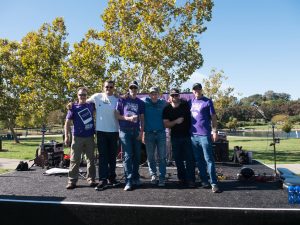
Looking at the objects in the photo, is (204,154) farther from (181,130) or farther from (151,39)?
(151,39)

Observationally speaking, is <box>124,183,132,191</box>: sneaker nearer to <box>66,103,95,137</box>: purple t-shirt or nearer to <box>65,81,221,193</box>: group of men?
<box>65,81,221,193</box>: group of men

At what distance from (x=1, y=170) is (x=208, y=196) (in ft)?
24.6

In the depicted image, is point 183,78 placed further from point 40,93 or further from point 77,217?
point 77,217

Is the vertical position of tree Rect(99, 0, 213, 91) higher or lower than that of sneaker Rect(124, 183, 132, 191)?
A: higher

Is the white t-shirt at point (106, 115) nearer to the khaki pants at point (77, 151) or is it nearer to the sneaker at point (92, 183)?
the khaki pants at point (77, 151)

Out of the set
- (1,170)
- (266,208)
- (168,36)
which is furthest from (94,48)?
(266,208)

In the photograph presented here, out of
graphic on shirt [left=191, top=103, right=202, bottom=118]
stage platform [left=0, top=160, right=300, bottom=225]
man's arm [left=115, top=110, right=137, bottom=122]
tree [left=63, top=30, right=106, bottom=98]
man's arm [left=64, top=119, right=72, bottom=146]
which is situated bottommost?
stage platform [left=0, top=160, right=300, bottom=225]

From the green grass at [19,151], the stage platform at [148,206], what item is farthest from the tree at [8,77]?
the stage platform at [148,206]

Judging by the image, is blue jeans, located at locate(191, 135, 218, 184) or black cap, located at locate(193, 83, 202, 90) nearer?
blue jeans, located at locate(191, 135, 218, 184)

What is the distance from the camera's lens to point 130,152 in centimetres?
605

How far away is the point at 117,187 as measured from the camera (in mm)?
6074

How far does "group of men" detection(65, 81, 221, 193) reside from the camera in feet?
19.7

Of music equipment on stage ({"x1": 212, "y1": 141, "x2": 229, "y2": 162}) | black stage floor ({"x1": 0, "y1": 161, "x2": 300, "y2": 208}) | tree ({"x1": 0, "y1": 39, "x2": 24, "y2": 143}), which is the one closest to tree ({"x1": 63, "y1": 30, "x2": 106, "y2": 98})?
music equipment on stage ({"x1": 212, "y1": 141, "x2": 229, "y2": 162})

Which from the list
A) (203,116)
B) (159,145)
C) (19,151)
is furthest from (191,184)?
(19,151)
